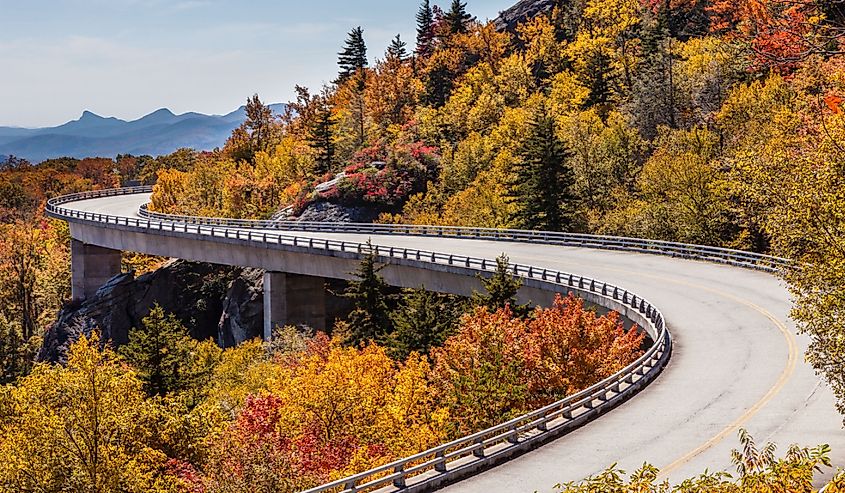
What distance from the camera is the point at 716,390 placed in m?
25.7

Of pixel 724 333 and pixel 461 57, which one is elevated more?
pixel 461 57

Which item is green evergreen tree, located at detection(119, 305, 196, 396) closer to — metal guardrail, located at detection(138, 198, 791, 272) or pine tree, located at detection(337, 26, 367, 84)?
metal guardrail, located at detection(138, 198, 791, 272)

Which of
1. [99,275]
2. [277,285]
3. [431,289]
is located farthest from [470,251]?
[99,275]

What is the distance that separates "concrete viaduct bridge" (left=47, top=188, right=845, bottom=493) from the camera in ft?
64.7

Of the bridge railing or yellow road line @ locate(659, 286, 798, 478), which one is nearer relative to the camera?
the bridge railing

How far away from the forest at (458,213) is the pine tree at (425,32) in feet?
1.26

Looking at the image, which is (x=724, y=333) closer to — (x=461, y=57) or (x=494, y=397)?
(x=494, y=397)

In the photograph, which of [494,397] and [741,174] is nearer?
[741,174]

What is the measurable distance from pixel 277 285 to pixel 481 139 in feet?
109

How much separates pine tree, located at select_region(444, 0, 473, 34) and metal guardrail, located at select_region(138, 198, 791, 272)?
192ft

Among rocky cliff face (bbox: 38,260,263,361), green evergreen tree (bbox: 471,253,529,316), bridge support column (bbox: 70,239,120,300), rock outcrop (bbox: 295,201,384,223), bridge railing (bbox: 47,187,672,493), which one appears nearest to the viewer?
bridge railing (bbox: 47,187,672,493)

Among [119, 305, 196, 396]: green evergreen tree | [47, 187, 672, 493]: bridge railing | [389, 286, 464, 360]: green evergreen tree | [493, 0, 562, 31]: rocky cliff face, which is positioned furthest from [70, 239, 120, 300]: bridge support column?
[493, 0, 562, 31]: rocky cliff face

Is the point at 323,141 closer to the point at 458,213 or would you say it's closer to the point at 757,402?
the point at 458,213

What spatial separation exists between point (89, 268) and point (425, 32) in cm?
7014
